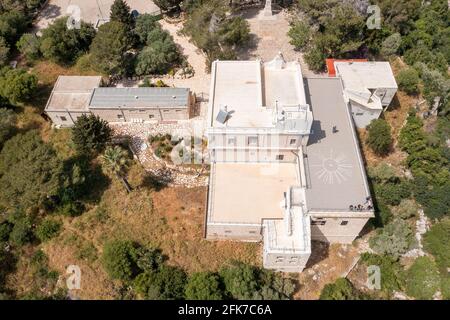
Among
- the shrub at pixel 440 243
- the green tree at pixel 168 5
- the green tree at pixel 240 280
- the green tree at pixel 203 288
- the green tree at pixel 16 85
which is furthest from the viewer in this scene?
the green tree at pixel 168 5

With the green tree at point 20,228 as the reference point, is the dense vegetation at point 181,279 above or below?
below

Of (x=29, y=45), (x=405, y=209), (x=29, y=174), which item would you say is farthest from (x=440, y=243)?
(x=29, y=45)

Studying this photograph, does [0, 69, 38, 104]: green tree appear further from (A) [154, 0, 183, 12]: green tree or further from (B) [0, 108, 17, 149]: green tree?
(A) [154, 0, 183, 12]: green tree

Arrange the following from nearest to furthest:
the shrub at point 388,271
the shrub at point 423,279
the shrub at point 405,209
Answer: the shrub at point 423,279 < the shrub at point 388,271 < the shrub at point 405,209

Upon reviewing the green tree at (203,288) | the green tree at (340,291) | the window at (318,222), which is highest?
the window at (318,222)

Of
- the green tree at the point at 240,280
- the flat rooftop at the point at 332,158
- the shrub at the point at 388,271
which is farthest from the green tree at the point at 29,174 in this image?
the shrub at the point at 388,271

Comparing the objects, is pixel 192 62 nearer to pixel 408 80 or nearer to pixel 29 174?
pixel 29 174

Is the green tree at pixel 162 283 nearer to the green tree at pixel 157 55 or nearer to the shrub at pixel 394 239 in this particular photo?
the shrub at pixel 394 239
